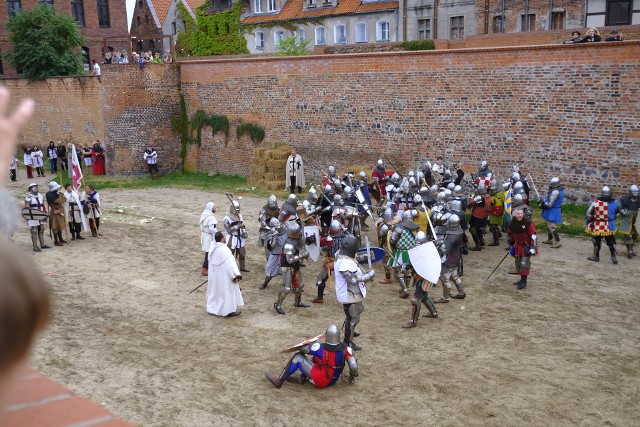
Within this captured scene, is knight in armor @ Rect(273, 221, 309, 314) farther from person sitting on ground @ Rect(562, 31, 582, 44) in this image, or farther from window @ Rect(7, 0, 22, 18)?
window @ Rect(7, 0, 22, 18)

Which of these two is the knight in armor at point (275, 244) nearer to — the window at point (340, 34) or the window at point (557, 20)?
the window at point (557, 20)

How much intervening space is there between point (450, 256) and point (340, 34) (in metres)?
21.3

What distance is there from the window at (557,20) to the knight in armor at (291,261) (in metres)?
17.2

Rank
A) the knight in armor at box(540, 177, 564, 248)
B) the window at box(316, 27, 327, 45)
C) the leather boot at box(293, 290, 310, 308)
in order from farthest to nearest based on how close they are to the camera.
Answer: the window at box(316, 27, 327, 45)
the knight in armor at box(540, 177, 564, 248)
the leather boot at box(293, 290, 310, 308)

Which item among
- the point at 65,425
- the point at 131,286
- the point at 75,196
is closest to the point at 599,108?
the point at 131,286

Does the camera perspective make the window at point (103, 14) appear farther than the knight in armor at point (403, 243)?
Yes

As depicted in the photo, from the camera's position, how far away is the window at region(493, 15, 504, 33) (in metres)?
25.5

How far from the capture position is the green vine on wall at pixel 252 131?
22984 mm

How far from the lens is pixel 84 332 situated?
33.5ft

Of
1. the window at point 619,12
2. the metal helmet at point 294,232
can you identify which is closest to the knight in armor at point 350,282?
the metal helmet at point 294,232

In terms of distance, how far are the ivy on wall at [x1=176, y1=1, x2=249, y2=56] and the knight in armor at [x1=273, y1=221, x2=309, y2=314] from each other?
79.0 ft

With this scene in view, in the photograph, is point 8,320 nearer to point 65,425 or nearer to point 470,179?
point 65,425

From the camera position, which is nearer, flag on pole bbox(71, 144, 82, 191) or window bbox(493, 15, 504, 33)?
flag on pole bbox(71, 144, 82, 191)

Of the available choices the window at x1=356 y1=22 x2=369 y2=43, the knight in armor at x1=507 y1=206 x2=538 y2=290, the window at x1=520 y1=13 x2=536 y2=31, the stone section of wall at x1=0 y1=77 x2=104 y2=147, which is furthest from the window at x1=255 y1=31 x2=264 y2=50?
the knight in armor at x1=507 y1=206 x2=538 y2=290
